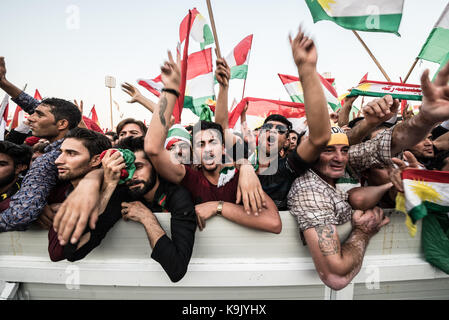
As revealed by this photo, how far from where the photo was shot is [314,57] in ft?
4.61

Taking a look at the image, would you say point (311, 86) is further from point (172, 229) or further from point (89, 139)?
point (89, 139)

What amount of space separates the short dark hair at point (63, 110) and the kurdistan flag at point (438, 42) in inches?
208

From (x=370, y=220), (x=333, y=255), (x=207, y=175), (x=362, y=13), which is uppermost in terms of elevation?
(x=362, y=13)

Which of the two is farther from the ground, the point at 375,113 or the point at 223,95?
the point at 223,95

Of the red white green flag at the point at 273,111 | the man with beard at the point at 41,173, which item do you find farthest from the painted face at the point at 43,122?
the red white green flag at the point at 273,111

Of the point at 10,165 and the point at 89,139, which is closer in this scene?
the point at 89,139

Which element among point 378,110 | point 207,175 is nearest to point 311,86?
point 378,110

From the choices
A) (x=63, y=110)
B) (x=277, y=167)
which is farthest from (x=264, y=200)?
(x=63, y=110)

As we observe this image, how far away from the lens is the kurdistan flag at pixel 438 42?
11.2 feet

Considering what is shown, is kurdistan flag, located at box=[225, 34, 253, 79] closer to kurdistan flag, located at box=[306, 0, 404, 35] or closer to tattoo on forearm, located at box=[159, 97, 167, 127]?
kurdistan flag, located at box=[306, 0, 404, 35]

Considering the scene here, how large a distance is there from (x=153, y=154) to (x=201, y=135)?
63 centimetres

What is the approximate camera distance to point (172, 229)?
1.56 metres

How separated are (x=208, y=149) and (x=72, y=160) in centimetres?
114
